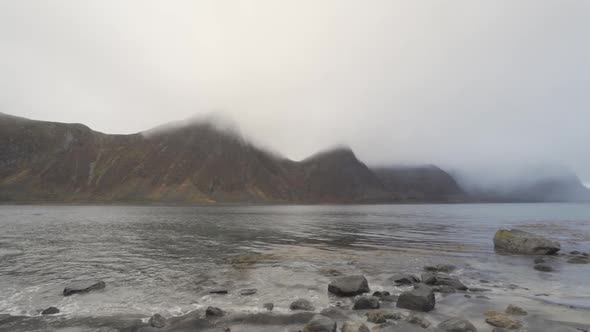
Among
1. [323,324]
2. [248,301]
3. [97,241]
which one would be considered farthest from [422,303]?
[97,241]

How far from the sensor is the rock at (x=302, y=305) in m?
16.2

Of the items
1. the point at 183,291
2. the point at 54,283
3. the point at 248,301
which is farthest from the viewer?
the point at 54,283

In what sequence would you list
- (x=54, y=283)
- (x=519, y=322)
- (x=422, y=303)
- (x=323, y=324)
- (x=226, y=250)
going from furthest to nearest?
1. (x=226, y=250)
2. (x=54, y=283)
3. (x=422, y=303)
4. (x=519, y=322)
5. (x=323, y=324)

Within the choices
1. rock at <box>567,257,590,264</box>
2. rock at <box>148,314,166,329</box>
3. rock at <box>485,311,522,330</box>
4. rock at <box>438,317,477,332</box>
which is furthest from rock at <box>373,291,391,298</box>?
rock at <box>567,257,590,264</box>

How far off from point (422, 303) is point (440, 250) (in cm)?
2334

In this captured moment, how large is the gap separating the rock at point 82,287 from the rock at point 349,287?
14505mm

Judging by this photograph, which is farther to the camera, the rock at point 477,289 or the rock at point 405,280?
the rock at point 405,280

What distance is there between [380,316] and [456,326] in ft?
10.1

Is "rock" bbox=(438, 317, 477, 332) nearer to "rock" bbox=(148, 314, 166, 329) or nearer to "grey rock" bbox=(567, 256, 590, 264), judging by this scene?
"rock" bbox=(148, 314, 166, 329)

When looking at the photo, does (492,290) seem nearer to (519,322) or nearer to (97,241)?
(519,322)

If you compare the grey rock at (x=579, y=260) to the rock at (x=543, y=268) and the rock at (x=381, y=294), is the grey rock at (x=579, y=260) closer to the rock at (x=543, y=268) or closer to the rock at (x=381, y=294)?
the rock at (x=543, y=268)

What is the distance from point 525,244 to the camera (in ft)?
116

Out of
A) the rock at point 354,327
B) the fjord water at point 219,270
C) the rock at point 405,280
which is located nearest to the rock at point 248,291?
the fjord water at point 219,270

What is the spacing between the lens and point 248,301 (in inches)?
693
